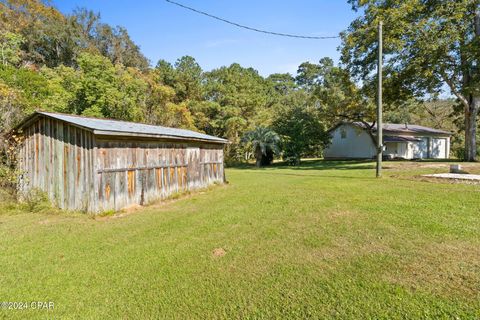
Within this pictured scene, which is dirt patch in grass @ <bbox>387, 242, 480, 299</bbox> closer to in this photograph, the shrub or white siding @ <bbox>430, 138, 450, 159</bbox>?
the shrub

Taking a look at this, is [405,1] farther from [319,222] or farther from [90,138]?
[90,138]

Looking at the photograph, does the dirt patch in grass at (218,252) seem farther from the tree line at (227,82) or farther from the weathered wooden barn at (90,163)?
the tree line at (227,82)

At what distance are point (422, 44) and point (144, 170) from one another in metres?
15.9

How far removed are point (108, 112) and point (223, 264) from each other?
19070 millimetres

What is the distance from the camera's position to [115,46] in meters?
37.3

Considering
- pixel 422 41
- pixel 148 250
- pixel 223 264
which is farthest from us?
pixel 422 41

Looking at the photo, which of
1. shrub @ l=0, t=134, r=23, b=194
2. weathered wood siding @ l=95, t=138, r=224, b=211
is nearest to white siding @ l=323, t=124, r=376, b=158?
weathered wood siding @ l=95, t=138, r=224, b=211

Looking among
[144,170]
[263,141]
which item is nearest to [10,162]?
[144,170]

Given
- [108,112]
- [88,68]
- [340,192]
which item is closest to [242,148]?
[108,112]

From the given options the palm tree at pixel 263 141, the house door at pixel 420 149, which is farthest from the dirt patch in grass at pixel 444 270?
the house door at pixel 420 149

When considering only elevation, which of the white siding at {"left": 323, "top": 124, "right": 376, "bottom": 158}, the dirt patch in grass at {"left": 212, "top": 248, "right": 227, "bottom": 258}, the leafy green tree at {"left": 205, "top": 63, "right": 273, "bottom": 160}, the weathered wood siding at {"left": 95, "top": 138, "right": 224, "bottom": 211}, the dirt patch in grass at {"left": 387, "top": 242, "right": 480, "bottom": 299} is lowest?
the dirt patch in grass at {"left": 212, "top": 248, "right": 227, "bottom": 258}

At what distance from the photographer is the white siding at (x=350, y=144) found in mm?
26775

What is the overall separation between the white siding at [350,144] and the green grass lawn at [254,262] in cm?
2086

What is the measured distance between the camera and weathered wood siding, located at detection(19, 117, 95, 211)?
720cm
